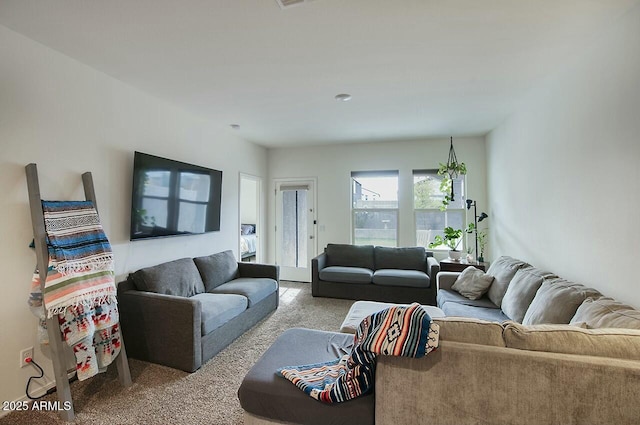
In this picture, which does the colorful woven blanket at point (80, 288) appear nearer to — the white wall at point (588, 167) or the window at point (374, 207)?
the white wall at point (588, 167)

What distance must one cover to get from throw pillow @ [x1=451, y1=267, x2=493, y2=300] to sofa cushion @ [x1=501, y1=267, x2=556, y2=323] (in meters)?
0.32

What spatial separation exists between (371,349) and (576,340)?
0.86m

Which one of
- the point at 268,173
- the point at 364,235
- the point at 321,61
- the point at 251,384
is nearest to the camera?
A: the point at 251,384

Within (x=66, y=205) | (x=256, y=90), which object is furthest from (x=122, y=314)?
(x=256, y=90)

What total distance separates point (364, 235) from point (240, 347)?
3.09 meters

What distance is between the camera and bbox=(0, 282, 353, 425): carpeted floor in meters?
1.88

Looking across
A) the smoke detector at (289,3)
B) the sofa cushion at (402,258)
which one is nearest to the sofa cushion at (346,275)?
the sofa cushion at (402,258)

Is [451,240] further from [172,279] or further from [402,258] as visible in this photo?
[172,279]

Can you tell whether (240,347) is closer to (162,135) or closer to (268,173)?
(162,135)

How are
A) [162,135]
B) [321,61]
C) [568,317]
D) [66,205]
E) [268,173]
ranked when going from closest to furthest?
[568,317], [66,205], [321,61], [162,135], [268,173]

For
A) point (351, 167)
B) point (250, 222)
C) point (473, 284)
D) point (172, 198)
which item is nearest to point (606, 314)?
point (473, 284)

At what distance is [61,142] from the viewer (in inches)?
90.3

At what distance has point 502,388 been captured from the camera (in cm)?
118

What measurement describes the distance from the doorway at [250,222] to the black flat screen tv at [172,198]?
974 mm
